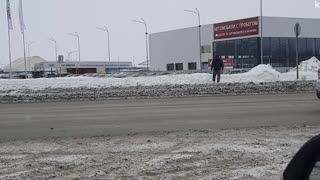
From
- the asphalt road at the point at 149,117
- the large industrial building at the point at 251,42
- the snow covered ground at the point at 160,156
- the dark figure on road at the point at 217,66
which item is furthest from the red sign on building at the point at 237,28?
the snow covered ground at the point at 160,156

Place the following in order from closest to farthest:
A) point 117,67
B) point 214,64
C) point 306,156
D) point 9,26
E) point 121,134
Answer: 1. point 306,156
2. point 121,134
3. point 214,64
4. point 9,26
5. point 117,67

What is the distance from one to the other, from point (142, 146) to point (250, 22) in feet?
204

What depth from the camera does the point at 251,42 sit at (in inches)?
2702

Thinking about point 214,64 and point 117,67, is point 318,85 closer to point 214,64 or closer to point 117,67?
point 214,64

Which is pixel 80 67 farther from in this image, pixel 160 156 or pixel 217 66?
pixel 160 156

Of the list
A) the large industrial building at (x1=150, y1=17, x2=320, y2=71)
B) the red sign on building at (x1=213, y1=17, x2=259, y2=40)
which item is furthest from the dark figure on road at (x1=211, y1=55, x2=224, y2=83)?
the red sign on building at (x1=213, y1=17, x2=259, y2=40)

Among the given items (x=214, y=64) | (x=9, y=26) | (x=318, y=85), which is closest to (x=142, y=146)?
(x=318, y=85)

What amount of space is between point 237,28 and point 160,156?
6533cm

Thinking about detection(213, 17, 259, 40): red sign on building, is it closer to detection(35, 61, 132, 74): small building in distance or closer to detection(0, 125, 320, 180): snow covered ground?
detection(35, 61, 132, 74): small building in distance

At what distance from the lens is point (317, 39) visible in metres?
71.8

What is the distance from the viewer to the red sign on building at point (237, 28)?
67312 millimetres

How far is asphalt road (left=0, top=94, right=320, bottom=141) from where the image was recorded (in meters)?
10.6

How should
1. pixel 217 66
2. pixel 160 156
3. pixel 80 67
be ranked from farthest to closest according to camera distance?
pixel 80 67
pixel 217 66
pixel 160 156

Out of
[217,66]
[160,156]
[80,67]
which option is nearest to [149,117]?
[160,156]
